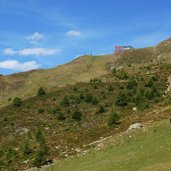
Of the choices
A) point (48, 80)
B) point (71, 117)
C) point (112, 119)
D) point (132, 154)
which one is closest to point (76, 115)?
point (71, 117)

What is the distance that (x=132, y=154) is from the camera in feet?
104

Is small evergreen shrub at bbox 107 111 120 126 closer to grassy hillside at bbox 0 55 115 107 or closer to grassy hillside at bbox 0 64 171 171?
grassy hillside at bbox 0 64 171 171

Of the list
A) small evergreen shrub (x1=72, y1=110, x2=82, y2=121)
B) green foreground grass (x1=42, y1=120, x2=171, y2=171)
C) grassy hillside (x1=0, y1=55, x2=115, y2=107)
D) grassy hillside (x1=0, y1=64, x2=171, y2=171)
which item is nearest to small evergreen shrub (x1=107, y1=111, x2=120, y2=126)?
grassy hillside (x1=0, y1=64, x2=171, y2=171)

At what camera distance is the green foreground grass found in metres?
28.4

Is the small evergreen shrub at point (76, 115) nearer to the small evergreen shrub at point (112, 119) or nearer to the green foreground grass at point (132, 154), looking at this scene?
the small evergreen shrub at point (112, 119)

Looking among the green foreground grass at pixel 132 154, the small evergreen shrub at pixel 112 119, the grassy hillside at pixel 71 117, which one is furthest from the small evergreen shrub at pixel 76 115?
the green foreground grass at pixel 132 154

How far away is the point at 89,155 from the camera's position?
36.5 m

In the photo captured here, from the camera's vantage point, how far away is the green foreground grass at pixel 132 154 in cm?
2837

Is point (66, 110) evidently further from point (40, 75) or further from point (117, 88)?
point (40, 75)

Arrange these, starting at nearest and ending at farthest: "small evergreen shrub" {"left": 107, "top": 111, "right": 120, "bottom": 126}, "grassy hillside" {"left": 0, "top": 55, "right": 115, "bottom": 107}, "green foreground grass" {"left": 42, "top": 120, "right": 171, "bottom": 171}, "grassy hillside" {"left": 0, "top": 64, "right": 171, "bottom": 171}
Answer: "green foreground grass" {"left": 42, "top": 120, "right": 171, "bottom": 171}, "grassy hillside" {"left": 0, "top": 64, "right": 171, "bottom": 171}, "small evergreen shrub" {"left": 107, "top": 111, "right": 120, "bottom": 126}, "grassy hillside" {"left": 0, "top": 55, "right": 115, "bottom": 107}

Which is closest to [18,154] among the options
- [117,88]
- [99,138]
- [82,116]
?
[99,138]

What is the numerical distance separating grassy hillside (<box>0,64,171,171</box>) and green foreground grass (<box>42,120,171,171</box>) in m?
4.17

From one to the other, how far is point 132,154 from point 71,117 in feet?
111

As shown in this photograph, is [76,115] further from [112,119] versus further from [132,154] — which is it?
[132,154]
